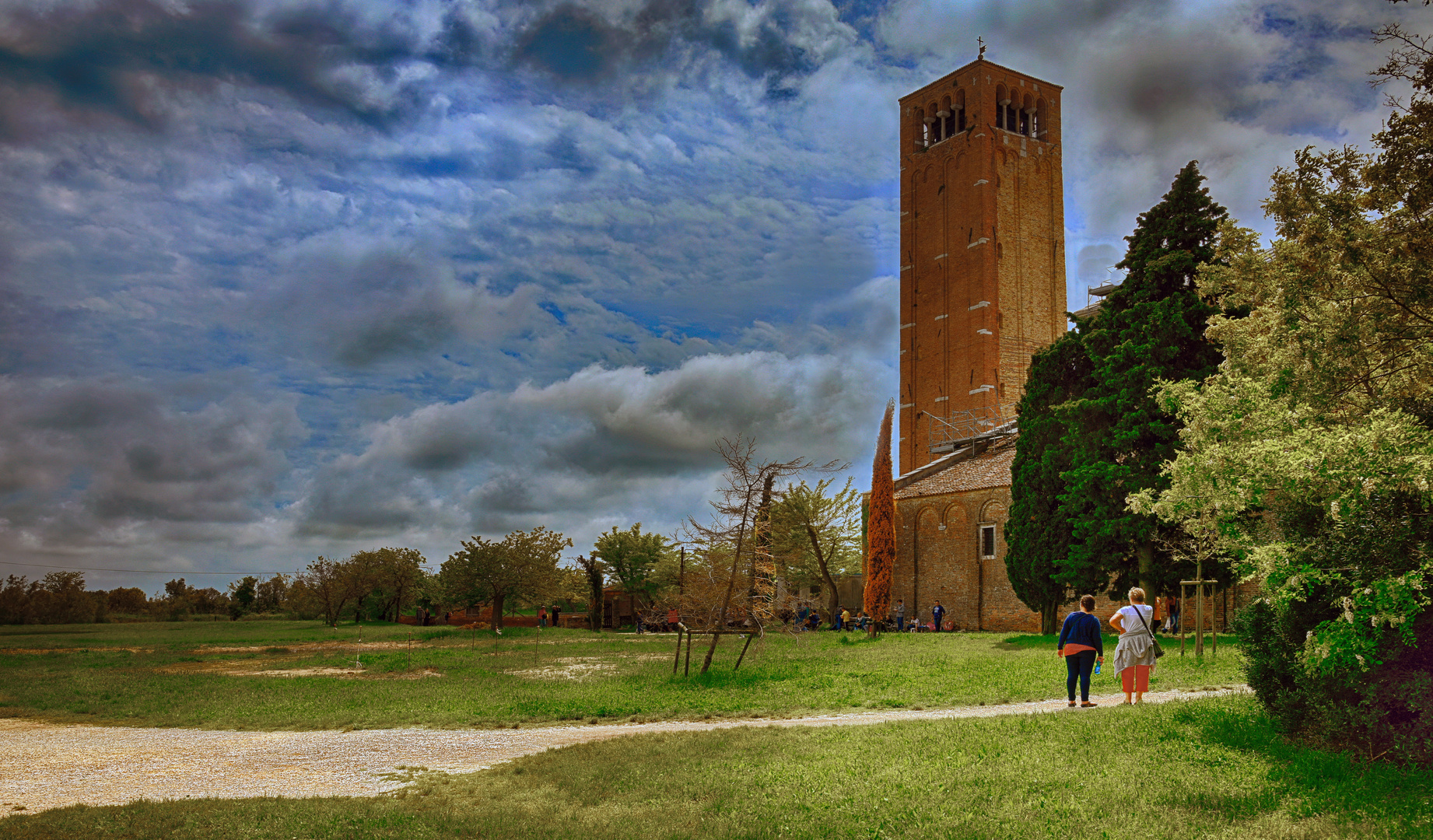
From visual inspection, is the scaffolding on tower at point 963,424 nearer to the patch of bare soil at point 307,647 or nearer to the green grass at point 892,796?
the patch of bare soil at point 307,647

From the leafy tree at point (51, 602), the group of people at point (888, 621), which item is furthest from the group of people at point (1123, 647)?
the leafy tree at point (51, 602)

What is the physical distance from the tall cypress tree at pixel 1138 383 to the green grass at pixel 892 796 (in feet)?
48.0

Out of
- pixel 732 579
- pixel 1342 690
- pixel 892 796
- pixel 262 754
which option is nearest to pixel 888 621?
pixel 732 579

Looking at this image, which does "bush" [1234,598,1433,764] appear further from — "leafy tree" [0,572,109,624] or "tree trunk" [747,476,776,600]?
"leafy tree" [0,572,109,624]

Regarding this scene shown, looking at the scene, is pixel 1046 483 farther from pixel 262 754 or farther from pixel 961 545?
pixel 262 754

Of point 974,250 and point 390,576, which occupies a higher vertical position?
point 974,250

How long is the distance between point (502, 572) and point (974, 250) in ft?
118

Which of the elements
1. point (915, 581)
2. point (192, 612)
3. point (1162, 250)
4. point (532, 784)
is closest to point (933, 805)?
point (532, 784)

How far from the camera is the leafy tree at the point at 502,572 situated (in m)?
36.6

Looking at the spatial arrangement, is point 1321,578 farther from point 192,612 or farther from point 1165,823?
point 192,612

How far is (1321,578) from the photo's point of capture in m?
7.91

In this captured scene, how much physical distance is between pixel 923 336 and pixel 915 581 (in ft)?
77.0

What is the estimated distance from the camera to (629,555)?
4688cm

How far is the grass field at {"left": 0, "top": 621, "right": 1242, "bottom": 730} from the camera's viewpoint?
532 inches
